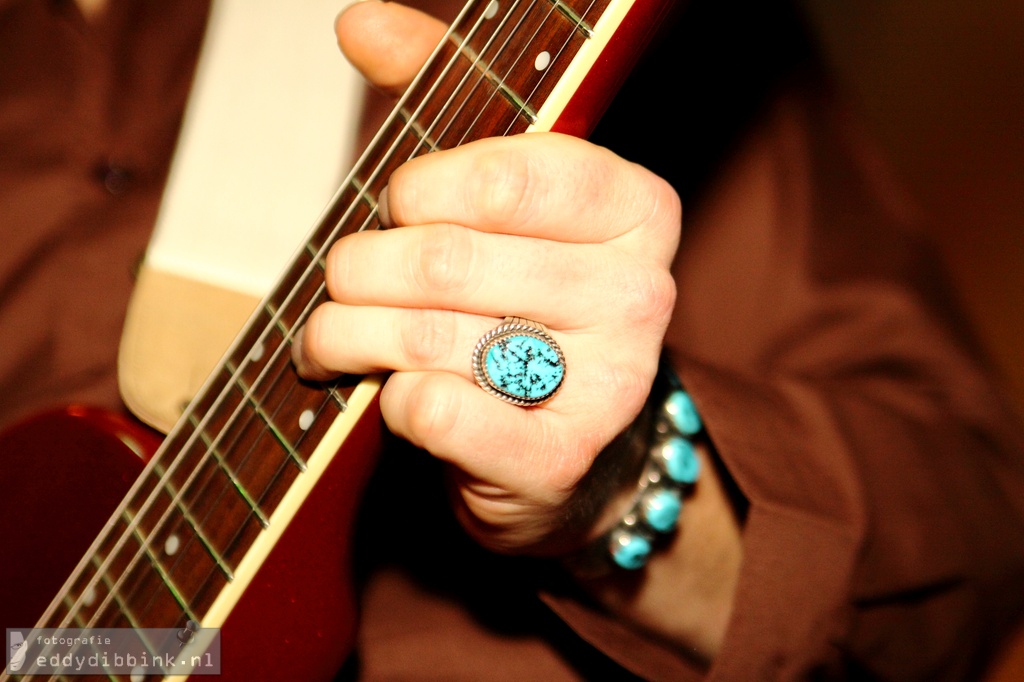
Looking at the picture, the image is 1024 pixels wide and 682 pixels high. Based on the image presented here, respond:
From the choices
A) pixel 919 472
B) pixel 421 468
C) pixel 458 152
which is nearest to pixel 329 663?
pixel 421 468

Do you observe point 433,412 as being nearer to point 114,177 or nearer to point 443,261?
point 443,261

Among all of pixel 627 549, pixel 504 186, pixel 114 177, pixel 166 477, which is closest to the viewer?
pixel 504 186

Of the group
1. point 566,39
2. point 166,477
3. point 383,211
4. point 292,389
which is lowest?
point 166,477

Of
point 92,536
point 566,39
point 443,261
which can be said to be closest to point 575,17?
point 566,39

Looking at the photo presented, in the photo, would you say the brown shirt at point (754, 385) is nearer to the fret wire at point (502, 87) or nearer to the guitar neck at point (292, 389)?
the guitar neck at point (292, 389)

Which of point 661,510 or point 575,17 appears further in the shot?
point 661,510

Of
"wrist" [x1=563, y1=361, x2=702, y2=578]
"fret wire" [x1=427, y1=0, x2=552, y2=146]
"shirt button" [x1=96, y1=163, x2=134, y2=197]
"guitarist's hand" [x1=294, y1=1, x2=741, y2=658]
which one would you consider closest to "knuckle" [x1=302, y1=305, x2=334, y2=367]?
"guitarist's hand" [x1=294, y1=1, x2=741, y2=658]
